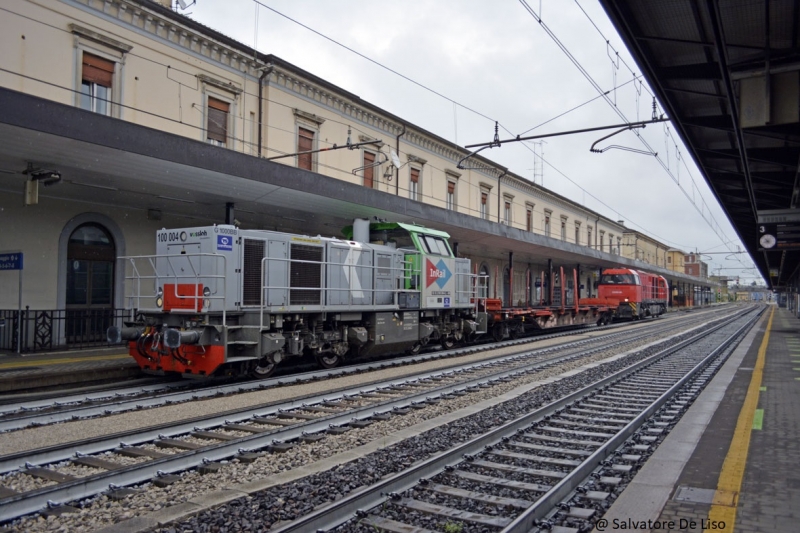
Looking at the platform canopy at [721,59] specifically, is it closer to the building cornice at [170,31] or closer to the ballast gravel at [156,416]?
the ballast gravel at [156,416]

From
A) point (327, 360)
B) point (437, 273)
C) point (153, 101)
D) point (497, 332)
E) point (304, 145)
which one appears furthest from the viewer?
point (497, 332)

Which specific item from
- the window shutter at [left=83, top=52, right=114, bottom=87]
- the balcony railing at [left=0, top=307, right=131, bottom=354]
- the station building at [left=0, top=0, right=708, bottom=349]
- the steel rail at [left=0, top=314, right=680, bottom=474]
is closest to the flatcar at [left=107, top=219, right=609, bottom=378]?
the balcony railing at [left=0, top=307, right=131, bottom=354]

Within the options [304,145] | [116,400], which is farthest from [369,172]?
[116,400]

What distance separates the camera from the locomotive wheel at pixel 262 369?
37.1 feet

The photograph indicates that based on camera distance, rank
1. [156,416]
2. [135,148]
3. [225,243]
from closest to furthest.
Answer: [156,416]
[225,243]
[135,148]

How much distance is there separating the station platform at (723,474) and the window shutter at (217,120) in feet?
50.5

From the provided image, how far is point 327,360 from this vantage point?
43.4 feet

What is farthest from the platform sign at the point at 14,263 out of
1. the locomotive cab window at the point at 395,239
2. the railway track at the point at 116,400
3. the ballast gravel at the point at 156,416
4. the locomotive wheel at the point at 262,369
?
the locomotive cab window at the point at 395,239

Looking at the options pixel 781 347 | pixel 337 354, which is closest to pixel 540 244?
pixel 781 347

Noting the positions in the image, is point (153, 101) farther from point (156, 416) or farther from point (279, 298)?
point (156, 416)

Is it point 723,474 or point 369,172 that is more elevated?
point 369,172

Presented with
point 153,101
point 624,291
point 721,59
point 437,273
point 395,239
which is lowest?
point 624,291

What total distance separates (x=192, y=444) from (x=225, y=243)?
506 cm

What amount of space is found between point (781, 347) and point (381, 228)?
531 inches
